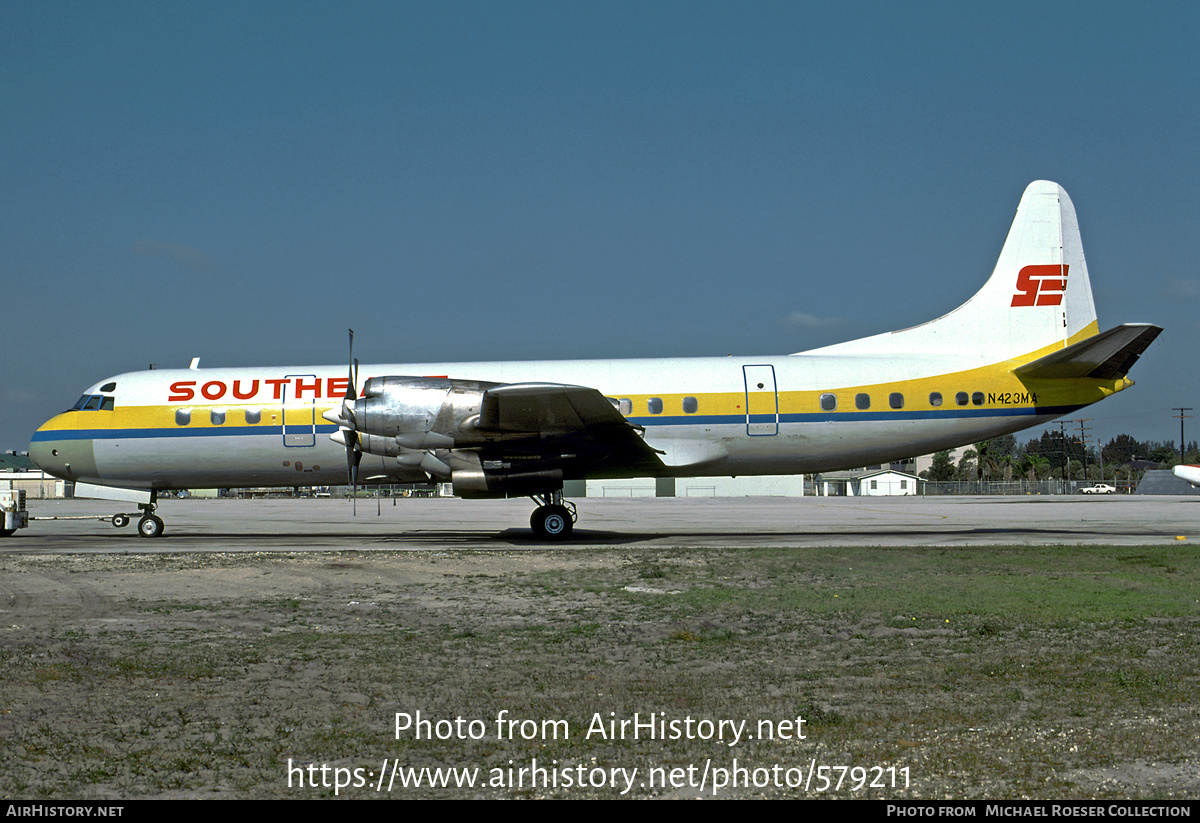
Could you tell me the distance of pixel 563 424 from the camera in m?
18.7

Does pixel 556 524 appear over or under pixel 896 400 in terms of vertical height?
under

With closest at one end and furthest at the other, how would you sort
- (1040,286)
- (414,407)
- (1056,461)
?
1. (414,407)
2. (1040,286)
3. (1056,461)

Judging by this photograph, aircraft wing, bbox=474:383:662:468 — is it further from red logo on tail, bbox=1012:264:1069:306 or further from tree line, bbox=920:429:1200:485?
tree line, bbox=920:429:1200:485

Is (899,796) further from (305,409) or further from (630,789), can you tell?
(305,409)

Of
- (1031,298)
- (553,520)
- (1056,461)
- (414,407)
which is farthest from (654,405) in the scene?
(1056,461)

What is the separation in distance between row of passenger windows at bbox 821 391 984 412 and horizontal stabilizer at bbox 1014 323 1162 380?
1.09 metres

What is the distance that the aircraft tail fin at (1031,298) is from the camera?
832 inches

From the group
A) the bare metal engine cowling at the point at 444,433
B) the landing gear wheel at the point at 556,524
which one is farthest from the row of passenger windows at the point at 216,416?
the landing gear wheel at the point at 556,524

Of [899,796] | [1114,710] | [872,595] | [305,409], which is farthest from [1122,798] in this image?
[305,409]

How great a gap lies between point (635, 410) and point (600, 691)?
14064mm

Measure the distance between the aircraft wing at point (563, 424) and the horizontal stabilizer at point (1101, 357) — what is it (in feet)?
28.4

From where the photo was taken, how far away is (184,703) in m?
6.18

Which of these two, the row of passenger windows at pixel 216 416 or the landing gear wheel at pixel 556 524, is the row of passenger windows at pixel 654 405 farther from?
the row of passenger windows at pixel 216 416

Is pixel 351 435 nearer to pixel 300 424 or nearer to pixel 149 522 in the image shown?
pixel 300 424
